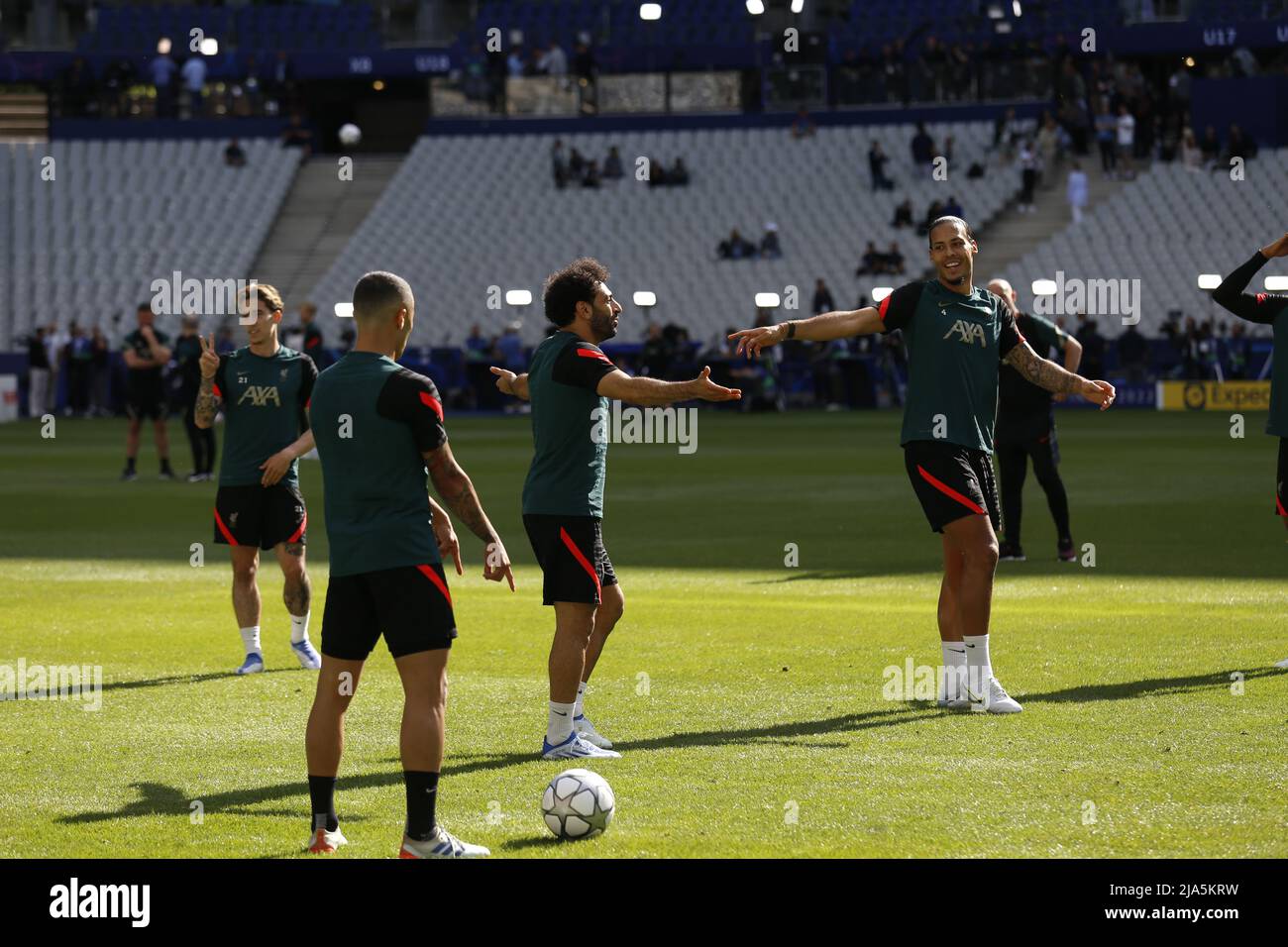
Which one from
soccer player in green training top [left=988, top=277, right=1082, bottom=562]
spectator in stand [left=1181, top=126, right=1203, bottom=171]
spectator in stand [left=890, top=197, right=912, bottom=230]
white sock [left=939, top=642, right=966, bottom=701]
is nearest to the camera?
white sock [left=939, top=642, right=966, bottom=701]

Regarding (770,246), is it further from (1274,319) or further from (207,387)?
(207,387)

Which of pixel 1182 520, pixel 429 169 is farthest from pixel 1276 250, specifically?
pixel 429 169

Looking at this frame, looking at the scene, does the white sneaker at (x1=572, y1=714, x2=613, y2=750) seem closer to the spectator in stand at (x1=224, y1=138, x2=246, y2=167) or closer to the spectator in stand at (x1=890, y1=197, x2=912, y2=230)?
the spectator in stand at (x1=890, y1=197, x2=912, y2=230)

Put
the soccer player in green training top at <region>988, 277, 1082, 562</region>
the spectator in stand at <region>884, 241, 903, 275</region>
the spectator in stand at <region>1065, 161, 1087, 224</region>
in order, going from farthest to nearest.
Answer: the spectator in stand at <region>1065, 161, 1087, 224</region> → the spectator in stand at <region>884, 241, 903, 275</region> → the soccer player in green training top at <region>988, 277, 1082, 562</region>

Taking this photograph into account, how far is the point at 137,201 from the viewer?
56156 millimetres

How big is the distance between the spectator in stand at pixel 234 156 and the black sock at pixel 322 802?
52761 mm

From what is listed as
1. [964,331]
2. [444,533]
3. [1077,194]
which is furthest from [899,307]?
[1077,194]

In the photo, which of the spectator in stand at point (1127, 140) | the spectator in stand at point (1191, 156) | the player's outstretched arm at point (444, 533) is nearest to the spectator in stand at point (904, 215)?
the spectator in stand at point (1127, 140)

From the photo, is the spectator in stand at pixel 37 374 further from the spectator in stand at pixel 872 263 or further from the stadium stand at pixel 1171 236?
the stadium stand at pixel 1171 236

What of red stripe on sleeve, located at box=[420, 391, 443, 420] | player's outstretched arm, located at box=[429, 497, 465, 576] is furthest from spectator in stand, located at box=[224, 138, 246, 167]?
red stripe on sleeve, located at box=[420, 391, 443, 420]

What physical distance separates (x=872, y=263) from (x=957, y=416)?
38023 millimetres

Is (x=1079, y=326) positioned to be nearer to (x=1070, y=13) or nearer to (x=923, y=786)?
(x=1070, y=13)

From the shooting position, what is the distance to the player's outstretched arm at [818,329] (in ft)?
29.8

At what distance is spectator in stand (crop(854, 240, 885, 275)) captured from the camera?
155 ft
